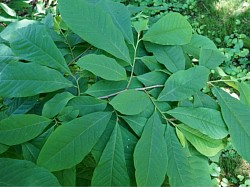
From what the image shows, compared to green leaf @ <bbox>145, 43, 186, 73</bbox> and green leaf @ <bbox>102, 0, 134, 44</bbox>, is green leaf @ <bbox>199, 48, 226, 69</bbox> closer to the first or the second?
green leaf @ <bbox>145, 43, 186, 73</bbox>

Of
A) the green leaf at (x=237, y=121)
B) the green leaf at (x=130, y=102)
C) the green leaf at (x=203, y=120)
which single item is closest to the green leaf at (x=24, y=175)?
the green leaf at (x=130, y=102)

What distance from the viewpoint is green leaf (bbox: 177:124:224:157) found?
33.7 inches

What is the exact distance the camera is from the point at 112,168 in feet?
2.56

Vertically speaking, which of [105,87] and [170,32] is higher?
[170,32]

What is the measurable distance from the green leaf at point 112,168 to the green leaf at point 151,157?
0.11 ft

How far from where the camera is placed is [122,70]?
33.8 inches

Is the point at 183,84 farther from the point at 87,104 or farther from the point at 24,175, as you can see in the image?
the point at 24,175

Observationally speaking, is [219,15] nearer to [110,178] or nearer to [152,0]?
[152,0]

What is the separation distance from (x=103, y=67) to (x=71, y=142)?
20 centimetres

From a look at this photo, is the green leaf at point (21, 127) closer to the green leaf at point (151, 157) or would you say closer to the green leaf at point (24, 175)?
the green leaf at point (24, 175)

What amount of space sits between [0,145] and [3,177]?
0.09 meters

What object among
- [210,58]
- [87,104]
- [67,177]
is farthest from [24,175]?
[210,58]

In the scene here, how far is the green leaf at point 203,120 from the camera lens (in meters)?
0.84

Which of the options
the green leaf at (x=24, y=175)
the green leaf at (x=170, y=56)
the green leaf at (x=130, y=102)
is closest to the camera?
the green leaf at (x=24, y=175)
